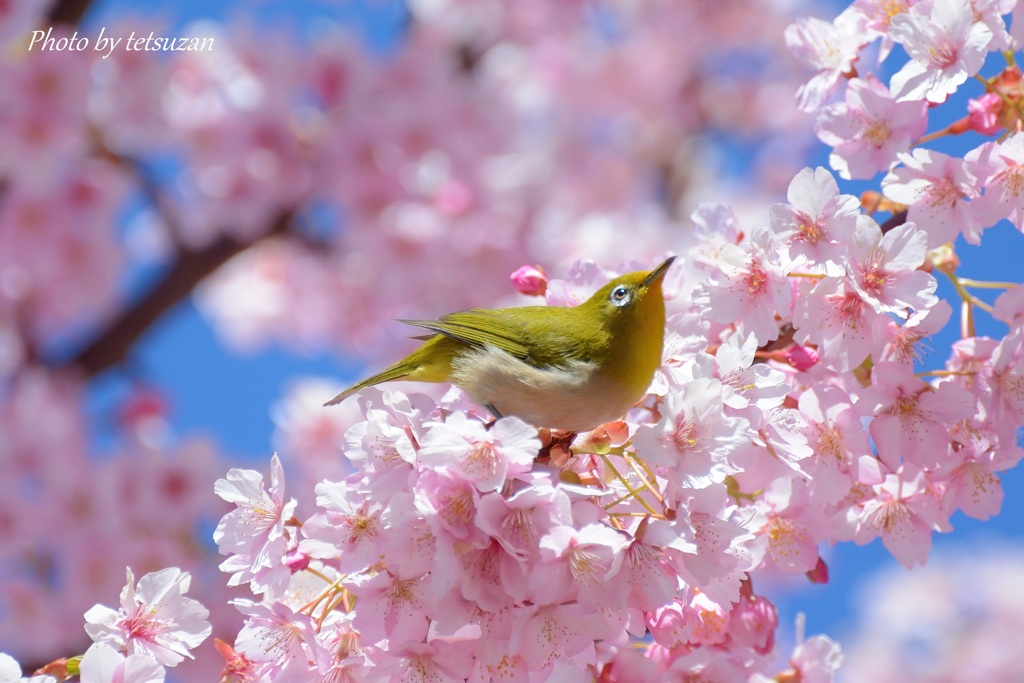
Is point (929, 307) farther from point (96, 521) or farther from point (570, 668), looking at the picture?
point (96, 521)

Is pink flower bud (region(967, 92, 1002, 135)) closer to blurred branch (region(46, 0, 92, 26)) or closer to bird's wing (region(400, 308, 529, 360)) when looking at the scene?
bird's wing (region(400, 308, 529, 360))

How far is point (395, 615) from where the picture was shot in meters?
1.81

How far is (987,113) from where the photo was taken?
78.9 inches

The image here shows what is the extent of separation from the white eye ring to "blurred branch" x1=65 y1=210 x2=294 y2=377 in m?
3.76

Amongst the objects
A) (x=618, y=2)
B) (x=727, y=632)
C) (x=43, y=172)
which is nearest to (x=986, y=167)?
(x=727, y=632)

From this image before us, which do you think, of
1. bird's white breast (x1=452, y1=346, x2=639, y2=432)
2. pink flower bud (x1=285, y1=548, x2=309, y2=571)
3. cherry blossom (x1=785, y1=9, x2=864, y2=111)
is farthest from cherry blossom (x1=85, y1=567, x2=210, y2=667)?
cherry blossom (x1=785, y1=9, x2=864, y2=111)

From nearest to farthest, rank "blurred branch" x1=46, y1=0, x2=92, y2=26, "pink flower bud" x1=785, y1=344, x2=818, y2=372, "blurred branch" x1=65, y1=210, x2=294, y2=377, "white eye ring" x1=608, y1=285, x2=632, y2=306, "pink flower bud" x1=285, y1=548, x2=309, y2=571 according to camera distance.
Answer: "pink flower bud" x1=285, y1=548, x2=309, y2=571 → "pink flower bud" x1=785, y1=344, x2=818, y2=372 → "white eye ring" x1=608, y1=285, x2=632, y2=306 → "blurred branch" x1=46, y1=0, x2=92, y2=26 → "blurred branch" x1=65, y1=210, x2=294, y2=377

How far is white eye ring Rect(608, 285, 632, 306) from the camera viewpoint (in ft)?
7.33

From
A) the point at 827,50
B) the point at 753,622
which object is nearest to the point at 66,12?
the point at 827,50

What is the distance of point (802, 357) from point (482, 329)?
2.39ft

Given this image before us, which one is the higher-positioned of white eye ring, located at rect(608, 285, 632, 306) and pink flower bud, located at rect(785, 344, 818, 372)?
white eye ring, located at rect(608, 285, 632, 306)

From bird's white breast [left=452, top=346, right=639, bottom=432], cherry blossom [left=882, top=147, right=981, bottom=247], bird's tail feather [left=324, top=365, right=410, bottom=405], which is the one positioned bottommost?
bird's tail feather [left=324, top=365, right=410, bottom=405]

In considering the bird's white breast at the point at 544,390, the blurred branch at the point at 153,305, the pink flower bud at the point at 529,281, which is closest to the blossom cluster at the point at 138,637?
the bird's white breast at the point at 544,390

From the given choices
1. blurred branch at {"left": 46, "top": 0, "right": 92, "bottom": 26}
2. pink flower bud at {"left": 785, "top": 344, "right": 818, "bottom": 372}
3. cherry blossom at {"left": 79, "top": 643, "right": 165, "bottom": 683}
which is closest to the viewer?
cherry blossom at {"left": 79, "top": 643, "right": 165, "bottom": 683}
